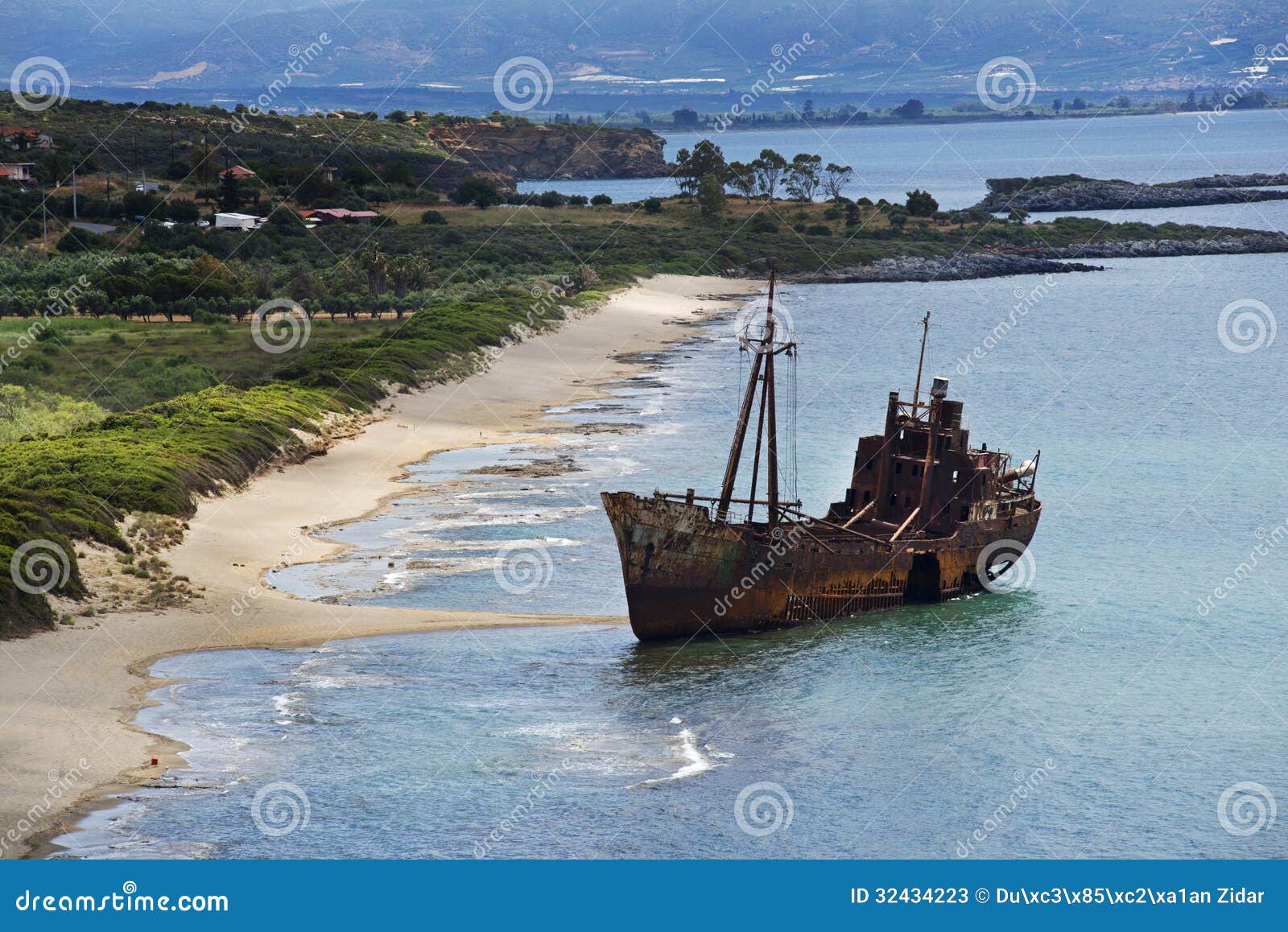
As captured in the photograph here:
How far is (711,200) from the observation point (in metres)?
189

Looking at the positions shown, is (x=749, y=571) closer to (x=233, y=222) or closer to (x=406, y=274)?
(x=406, y=274)

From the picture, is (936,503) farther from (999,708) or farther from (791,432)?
(791,432)

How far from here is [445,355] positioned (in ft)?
295

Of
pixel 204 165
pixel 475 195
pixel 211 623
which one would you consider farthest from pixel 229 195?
pixel 211 623

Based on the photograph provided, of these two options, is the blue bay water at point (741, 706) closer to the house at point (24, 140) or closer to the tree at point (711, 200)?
the house at point (24, 140)

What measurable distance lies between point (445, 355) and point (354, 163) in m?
100

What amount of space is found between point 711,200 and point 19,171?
82492 mm

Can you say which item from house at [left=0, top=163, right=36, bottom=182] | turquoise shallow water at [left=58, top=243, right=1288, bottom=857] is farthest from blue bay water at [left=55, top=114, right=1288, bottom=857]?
house at [left=0, top=163, right=36, bottom=182]

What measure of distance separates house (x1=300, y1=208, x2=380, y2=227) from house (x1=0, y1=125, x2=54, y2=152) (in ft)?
89.4

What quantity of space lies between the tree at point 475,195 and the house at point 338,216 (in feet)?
85.3

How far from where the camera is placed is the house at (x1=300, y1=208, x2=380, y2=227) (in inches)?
5743

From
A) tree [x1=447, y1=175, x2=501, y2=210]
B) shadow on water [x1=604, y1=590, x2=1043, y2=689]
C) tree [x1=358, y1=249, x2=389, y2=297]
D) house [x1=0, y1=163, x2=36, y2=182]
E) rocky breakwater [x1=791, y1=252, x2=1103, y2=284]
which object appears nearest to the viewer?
shadow on water [x1=604, y1=590, x2=1043, y2=689]

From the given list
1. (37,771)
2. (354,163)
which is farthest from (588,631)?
(354,163)

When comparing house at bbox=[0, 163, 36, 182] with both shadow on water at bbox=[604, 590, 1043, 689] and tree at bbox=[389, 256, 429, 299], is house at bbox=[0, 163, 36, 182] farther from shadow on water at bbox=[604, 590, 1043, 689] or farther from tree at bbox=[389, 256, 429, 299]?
shadow on water at bbox=[604, 590, 1043, 689]
